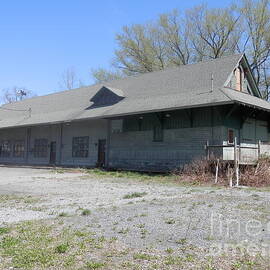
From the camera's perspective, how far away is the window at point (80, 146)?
2834 centimetres

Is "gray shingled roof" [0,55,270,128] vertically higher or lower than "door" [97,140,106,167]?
higher

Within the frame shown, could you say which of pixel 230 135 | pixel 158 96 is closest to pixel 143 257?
pixel 230 135

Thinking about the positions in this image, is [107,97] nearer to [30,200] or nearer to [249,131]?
[249,131]

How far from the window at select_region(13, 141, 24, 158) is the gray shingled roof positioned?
2.12m

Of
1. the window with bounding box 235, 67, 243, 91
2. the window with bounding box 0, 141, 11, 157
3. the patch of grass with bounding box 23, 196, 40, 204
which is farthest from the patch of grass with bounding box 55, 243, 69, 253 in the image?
the window with bounding box 0, 141, 11, 157

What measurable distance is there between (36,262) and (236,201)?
6508 millimetres

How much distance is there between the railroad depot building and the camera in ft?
67.2

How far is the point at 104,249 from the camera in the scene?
5.20 metres

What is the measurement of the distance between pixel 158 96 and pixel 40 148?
44.6 ft

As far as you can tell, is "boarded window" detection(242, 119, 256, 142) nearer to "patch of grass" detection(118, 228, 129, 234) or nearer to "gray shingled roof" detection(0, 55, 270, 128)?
"gray shingled roof" detection(0, 55, 270, 128)

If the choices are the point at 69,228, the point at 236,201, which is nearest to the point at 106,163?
the point at 236,201

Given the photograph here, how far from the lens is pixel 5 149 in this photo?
36.3 metres

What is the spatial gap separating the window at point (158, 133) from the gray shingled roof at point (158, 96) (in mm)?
→ 1585

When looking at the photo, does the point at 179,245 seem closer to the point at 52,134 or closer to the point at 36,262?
the point at 36,262
